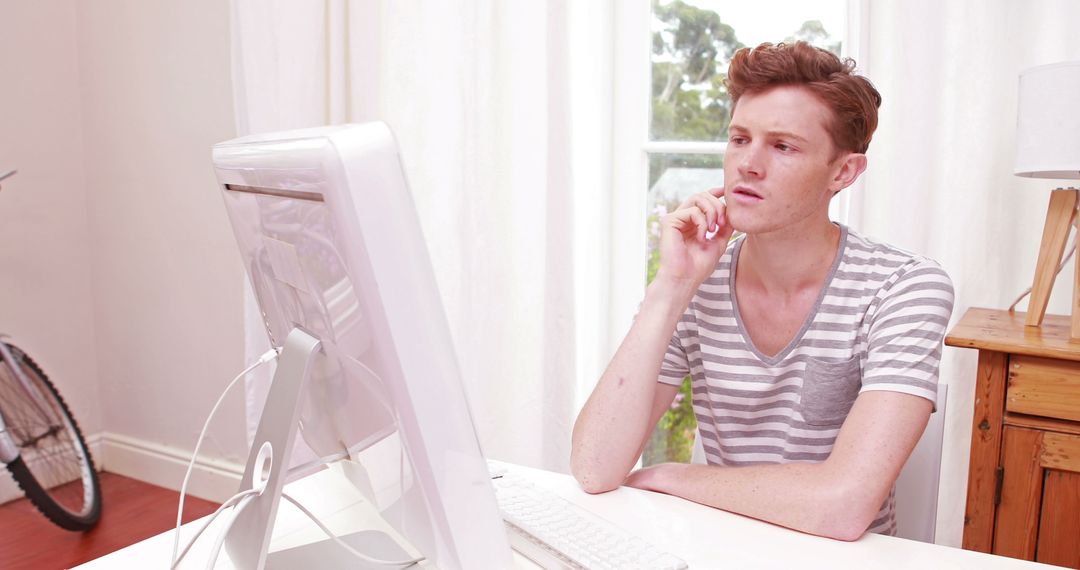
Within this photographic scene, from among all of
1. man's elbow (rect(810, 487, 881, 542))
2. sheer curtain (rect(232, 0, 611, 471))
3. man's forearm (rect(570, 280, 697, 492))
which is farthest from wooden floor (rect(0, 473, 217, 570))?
man's elbow (rect(810, 487, 881, 542))

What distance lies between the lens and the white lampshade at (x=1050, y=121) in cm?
148

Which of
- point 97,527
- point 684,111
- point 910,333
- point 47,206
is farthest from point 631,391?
point 47,206

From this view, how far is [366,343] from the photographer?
611 mm

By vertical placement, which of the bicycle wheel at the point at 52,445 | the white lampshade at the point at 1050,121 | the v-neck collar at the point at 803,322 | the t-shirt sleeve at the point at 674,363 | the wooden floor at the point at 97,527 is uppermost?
the white lampshade at the point at 1050,121

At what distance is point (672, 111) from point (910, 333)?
1.35 metres

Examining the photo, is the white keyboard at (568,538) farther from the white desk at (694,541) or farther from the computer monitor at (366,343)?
the computer monitor at (366,343)

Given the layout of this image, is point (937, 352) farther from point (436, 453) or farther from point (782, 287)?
point (436, 453)

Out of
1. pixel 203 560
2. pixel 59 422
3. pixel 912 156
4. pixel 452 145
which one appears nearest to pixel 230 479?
pixel 59 422

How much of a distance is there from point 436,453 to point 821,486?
2.06 ft

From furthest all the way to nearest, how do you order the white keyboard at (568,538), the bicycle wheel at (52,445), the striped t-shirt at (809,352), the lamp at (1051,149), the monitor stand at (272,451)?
the bicycle wheel at (52,445), the lamp at (1051,149), the striped t-shirt at (809,352), the white keyboard at (568,538), the monitor stand at (272,451)

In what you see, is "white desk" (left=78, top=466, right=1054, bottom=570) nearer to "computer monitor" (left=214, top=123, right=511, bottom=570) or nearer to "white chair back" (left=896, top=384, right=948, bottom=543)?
"computer monitor" (left=214, top=123, right=511, bottom=570)

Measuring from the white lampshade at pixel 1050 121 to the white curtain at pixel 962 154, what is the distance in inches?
11.1

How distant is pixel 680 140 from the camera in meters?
2.44

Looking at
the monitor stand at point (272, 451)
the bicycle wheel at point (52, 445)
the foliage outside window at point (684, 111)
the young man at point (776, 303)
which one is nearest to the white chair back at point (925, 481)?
the young man at point (776, 303)
